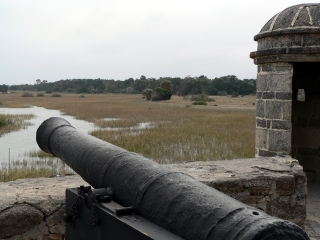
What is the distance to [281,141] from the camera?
17.3 ft

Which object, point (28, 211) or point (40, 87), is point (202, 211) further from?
point (40, 87)

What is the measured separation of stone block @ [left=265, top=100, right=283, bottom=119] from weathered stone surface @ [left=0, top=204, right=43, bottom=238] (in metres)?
3.41

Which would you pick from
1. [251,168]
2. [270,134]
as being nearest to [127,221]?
[251,168]

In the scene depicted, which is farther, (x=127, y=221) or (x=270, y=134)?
(x=270, y=134)

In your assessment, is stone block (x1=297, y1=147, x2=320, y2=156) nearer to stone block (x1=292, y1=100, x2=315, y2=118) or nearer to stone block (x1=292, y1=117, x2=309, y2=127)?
stone block (x1=292, y1=117, x2=309, y2=127)

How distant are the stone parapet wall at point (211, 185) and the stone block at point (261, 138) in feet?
2.38

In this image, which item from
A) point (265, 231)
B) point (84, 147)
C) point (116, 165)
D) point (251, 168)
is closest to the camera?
point (265, 231)

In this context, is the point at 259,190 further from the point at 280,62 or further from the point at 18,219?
the point at 18,219

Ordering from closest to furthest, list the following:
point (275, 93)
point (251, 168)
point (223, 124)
→ 1. point (251, 168)
2. point (275, 93)
3. point (223, 124)

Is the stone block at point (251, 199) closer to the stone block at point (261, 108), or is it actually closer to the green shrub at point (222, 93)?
the stone block at point (261, 108)

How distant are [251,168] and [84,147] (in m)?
2.04

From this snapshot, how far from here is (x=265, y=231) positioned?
1.46m

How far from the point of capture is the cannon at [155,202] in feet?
5.03

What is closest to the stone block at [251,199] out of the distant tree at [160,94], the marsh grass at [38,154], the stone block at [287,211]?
the stone block at [287,211]
